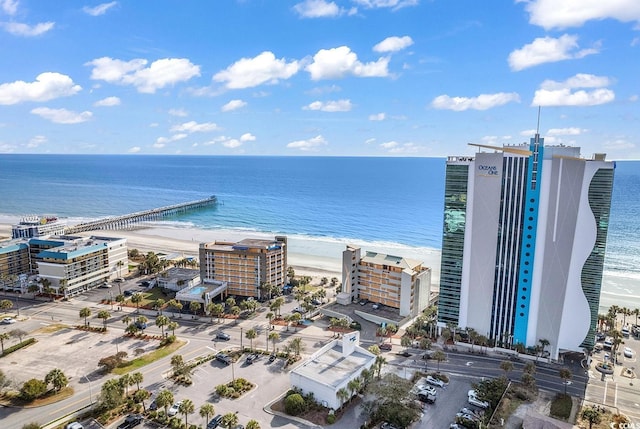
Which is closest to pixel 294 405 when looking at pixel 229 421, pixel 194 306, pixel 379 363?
pixel 229 421

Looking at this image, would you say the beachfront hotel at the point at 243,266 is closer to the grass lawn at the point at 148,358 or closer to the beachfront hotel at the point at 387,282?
the beachfront hotel at the point at 387,282

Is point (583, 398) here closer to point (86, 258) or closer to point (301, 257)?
point (301, 257)

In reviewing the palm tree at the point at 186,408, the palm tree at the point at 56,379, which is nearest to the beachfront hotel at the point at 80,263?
the palm tree at the point at 56,379

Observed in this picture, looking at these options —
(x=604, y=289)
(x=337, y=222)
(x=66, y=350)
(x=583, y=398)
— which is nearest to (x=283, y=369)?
(x=66, y=350)

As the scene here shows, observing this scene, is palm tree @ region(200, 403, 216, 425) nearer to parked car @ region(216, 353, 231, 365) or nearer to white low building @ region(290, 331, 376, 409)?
white low building @ region(290, 331, 376, 409)

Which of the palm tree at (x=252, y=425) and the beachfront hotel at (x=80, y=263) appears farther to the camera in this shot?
the beachfront hotel at (x=80, y=263)

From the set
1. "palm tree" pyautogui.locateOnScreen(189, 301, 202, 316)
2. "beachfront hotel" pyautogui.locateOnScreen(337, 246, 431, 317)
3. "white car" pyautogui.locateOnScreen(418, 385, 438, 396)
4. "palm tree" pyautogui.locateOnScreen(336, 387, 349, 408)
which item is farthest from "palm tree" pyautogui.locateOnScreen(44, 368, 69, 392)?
"beachfront hotel" pyautogui.locateOnScreen(337, 246, 431, 317)
